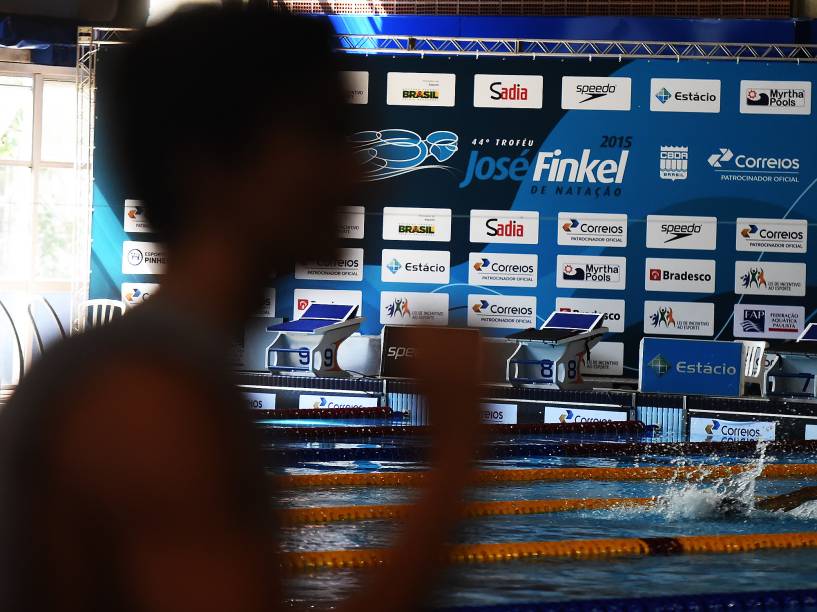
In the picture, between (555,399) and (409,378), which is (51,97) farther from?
(409,378)

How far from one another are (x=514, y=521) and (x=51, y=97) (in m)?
10.9

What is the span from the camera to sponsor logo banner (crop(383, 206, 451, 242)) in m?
11.8

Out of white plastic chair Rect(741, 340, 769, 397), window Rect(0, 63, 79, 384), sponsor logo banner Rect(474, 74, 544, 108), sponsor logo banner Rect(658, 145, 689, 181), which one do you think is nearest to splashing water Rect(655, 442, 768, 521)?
white plastic chair Rect(741, 340, 769, 397)

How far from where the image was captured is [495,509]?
17.0 feet

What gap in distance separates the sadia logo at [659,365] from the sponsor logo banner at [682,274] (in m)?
1.65

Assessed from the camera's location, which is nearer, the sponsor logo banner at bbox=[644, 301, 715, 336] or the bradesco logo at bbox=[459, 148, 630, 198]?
the sponsor logo banner at bbox=[644, 301, 715, 336]

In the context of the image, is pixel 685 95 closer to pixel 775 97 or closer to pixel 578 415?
pixel 775 97

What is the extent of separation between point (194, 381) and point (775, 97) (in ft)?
37.9

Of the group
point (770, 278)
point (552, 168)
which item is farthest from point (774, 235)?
point (552, 168)

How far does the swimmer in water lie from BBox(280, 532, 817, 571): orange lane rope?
71cm

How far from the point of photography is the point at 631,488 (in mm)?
6227

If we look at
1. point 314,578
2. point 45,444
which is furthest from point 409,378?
point 314,578

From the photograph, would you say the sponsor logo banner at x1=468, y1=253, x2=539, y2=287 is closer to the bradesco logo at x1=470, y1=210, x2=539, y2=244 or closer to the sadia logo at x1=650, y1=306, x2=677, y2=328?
the bradesco logo at x1=470, y1=210, x2=539, y2=244

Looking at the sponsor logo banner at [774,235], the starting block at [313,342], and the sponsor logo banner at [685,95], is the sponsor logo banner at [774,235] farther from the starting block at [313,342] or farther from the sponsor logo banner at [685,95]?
the starting block at [313,342]
